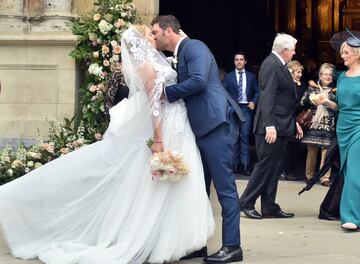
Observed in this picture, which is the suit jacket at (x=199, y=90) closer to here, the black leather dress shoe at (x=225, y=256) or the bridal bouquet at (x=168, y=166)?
→ the bridal bouquet at (x=168, y=166)

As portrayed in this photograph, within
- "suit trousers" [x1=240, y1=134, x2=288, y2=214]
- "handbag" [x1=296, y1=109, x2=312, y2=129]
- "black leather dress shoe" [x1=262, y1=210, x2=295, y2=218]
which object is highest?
"handbag" [x1=296, y1=109, x2=312, y2=129]

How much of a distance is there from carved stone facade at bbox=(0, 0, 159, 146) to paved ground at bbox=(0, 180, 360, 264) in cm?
265

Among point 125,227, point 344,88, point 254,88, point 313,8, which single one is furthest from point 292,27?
point 125,227

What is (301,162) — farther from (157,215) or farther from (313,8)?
(157,215)

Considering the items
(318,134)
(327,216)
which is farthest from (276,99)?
(318,134)

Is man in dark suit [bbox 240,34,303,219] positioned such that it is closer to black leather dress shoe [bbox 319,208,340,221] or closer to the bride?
black leather dress shoe [bbox 319,208,340,221]

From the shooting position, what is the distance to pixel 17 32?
39.7 feet

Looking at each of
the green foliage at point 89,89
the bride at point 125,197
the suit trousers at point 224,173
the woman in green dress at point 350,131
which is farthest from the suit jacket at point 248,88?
the suit trousers at point 224,173

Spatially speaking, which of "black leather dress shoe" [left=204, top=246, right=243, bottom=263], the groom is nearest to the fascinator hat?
the groom

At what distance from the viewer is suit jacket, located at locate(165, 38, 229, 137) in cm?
729

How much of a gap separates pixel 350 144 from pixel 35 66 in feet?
15.1

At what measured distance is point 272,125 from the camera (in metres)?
9.78

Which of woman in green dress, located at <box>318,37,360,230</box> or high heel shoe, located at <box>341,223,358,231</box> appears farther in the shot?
woman in green dress, located at <box>318,37,360,230</box>

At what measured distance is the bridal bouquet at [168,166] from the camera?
7.14m
